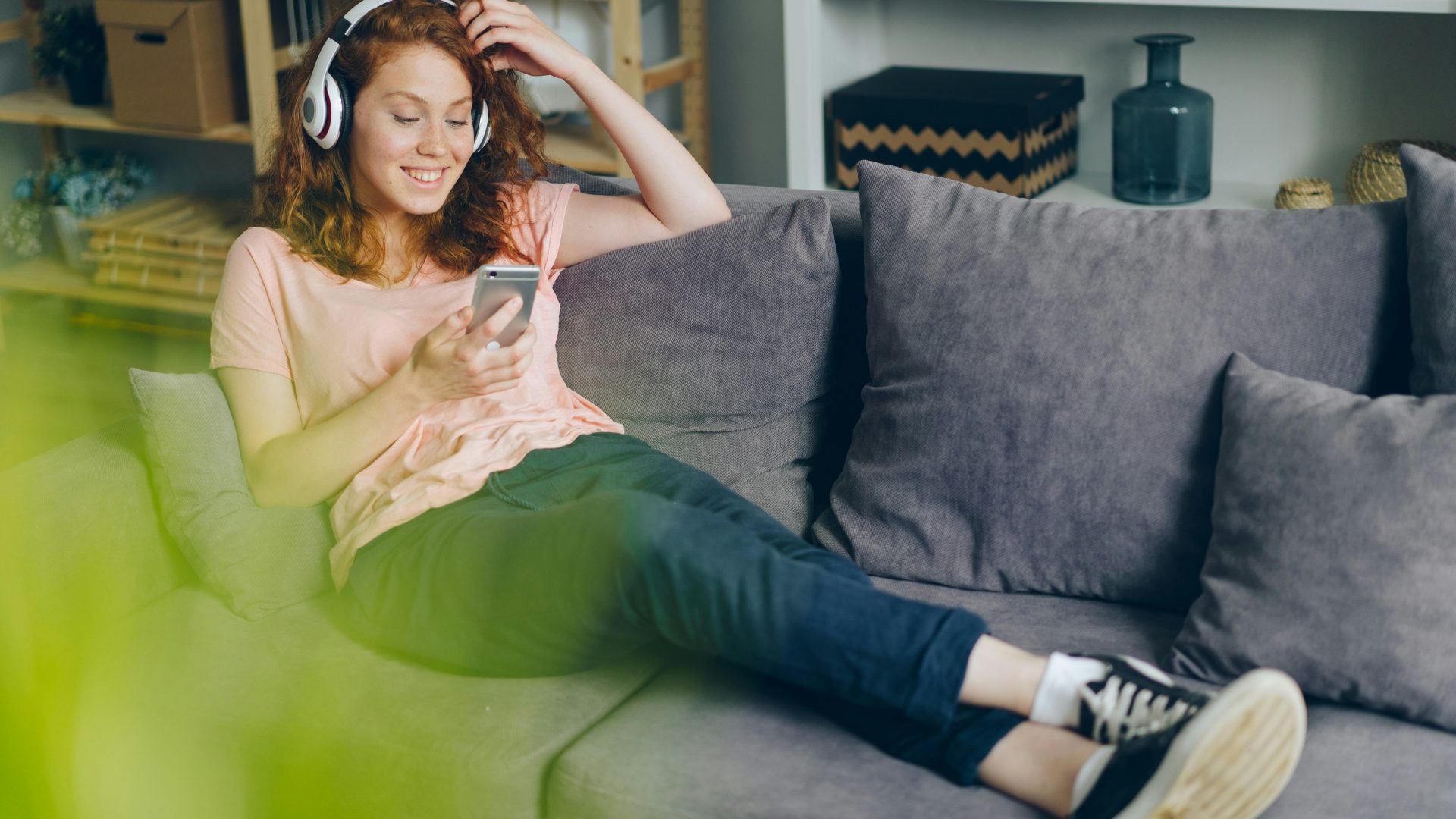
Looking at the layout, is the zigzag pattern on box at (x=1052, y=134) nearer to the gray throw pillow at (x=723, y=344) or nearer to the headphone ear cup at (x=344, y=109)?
the gray throw pillow at (x=723, y=344)

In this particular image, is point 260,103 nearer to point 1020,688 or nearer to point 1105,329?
point 1105,329

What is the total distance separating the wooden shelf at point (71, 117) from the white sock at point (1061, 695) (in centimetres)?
249

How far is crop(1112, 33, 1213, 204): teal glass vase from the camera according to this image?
2346 millimetres

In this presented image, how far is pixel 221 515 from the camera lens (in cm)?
141

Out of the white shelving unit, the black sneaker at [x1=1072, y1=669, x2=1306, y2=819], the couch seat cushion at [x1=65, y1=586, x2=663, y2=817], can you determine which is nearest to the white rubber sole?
the black sneaker at [x1=1072, y1=669, x2=1306, y2=819]

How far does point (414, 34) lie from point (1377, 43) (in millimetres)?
1738

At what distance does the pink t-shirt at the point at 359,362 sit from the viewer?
4.64 feet

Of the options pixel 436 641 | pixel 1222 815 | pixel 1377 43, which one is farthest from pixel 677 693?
pixel 1377 43

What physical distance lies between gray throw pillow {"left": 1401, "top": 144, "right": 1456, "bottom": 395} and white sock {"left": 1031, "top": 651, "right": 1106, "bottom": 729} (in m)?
0.43

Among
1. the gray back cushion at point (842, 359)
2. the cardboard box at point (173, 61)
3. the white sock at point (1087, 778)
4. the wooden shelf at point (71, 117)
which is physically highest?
the cardboard box at point (173, 61)

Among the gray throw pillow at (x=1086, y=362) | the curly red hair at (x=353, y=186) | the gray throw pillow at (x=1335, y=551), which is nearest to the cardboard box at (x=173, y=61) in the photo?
the curly red hair at (x=353, y=186)

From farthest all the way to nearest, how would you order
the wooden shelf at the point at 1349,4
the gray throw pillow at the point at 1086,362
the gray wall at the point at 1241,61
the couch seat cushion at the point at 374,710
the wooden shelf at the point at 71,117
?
the wooden shelf at the point at 71,117, the gray wall at the point at 1241,61, the wooden shelf at the point at 1349,4, the gray throw pillow at the point at 1086,362, the couch seat cushion at the point at 374,710

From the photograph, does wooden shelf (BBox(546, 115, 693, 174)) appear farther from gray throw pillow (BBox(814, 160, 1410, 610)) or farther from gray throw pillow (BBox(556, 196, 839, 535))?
gray throw pillow (BBox(814, 160, 1410, 610))

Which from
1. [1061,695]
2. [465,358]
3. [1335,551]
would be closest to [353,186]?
[465,358]
